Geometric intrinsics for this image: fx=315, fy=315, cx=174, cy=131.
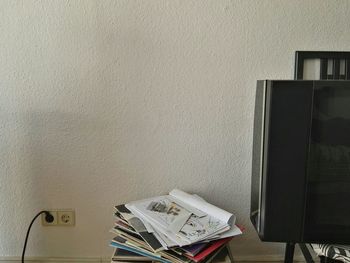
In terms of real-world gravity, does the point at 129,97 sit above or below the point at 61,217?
above

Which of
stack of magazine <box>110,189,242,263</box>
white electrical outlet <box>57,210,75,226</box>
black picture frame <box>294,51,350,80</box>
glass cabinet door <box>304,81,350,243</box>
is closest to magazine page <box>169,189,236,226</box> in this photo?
stack of magazine <box>110,189,242,263</box>

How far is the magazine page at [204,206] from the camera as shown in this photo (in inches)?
46.8

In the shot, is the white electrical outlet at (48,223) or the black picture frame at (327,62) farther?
the white electrical outlet at (48,223)

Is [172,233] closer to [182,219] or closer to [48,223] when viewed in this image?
[182,219]

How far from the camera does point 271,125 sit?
1.00 meters

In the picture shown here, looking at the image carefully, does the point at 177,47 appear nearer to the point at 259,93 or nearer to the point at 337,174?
the point at 259,93

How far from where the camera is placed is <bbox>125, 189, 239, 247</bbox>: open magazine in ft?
3.59

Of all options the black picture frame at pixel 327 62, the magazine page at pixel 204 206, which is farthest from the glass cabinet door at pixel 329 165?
the black picture frame at pixel 327 62

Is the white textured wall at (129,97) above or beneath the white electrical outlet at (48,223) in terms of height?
above

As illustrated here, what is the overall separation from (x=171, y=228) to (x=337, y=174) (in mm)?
587

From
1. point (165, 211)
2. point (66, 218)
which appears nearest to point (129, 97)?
point (165, 211)

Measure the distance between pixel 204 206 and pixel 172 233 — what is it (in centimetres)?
22

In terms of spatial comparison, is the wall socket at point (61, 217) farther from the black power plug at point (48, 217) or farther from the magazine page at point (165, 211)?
the magazine page at point (165, 211)

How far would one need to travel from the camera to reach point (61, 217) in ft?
4.77
